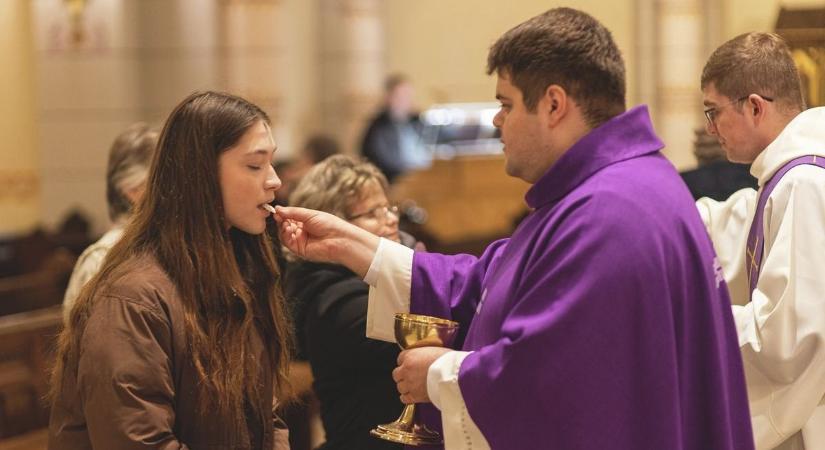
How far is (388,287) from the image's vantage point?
296 cm

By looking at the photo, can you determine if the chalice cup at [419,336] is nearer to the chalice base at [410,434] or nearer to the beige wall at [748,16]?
the chalice base at [410,434]

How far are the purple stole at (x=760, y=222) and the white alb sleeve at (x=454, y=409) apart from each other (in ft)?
4.09

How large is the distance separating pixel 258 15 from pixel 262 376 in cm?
880

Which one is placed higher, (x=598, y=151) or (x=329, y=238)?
(x=598, y=151)

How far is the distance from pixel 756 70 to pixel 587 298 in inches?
51.5

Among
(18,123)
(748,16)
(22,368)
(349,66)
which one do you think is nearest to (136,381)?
(22,368)

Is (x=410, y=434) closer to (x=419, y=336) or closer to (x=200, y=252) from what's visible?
(x=419, y=336)

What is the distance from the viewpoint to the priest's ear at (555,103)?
2316 mm

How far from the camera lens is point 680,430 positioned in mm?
2227

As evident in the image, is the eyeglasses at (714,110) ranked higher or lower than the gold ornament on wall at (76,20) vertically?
lower

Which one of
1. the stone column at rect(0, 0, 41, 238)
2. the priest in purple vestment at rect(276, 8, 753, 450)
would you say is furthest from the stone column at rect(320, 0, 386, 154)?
the priest in purple vestment at rect(276, 8, 753, 450)

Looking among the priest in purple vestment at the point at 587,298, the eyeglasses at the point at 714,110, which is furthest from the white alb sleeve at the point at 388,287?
the eyeglasses at the point at 714,110

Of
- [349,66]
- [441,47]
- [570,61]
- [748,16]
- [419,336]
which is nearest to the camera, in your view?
[570,61]

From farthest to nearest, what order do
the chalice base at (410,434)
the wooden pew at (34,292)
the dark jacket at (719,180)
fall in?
the wooden pew at (34,292) → the dark jacket at (719,180) → the chalice base at (410,434)
